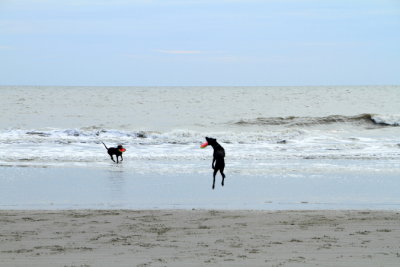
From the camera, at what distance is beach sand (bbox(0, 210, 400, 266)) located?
21.3ft

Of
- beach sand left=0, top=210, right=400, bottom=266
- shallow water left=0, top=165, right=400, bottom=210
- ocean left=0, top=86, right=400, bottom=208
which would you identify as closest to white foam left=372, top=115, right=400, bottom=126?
ocean left=0, top=86, right=400, bottom=208

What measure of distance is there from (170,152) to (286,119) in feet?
64.1

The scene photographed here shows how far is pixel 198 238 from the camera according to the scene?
25.2 feet

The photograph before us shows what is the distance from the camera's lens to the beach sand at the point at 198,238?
6480 millimetres

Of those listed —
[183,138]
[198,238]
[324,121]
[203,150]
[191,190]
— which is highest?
[324,121]

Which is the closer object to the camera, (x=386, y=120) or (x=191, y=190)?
(x=191, y=190)

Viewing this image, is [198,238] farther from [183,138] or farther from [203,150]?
[183,138]

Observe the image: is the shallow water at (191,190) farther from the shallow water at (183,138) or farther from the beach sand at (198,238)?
the shallow water at (183,138)

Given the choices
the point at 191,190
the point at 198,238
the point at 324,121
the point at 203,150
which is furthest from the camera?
the point at 324,121

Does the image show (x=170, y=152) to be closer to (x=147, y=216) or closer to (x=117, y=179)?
(x=117, y=179)

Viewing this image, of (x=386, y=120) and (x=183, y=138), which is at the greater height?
(x=386, y=120)

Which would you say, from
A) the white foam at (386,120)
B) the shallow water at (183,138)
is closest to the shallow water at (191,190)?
the shallow water at (183,138)

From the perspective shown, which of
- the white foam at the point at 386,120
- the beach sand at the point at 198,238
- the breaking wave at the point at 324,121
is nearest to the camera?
the beach sand at the point at 198,238

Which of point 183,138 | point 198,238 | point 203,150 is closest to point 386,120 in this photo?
point 183,138
